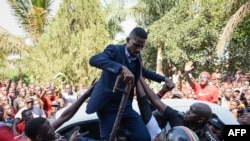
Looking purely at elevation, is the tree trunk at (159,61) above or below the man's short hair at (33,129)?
below

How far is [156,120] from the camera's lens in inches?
194

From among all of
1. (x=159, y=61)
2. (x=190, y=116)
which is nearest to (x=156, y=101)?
(x=190, y=116)

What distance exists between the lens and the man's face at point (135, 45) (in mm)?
4168

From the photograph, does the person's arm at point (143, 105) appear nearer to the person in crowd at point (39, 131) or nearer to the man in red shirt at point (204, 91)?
the person in crowd at point (39, 131)

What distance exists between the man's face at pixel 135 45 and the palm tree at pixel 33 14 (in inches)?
841

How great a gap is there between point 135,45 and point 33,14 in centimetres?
2184

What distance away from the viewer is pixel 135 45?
421 cm

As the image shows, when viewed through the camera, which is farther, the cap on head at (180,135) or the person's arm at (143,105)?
the person's arm at (143,105)

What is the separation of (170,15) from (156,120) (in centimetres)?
1747

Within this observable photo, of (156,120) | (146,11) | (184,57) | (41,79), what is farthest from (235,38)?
(156,120)

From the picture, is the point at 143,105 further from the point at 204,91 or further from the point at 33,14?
the point at 33,14

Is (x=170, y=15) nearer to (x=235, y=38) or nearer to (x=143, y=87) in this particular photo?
(x=235, y=38)

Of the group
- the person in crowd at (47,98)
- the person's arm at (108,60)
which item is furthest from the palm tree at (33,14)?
the person's arm at (108,60)

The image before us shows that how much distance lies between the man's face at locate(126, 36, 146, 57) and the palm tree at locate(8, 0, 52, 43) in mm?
21355
